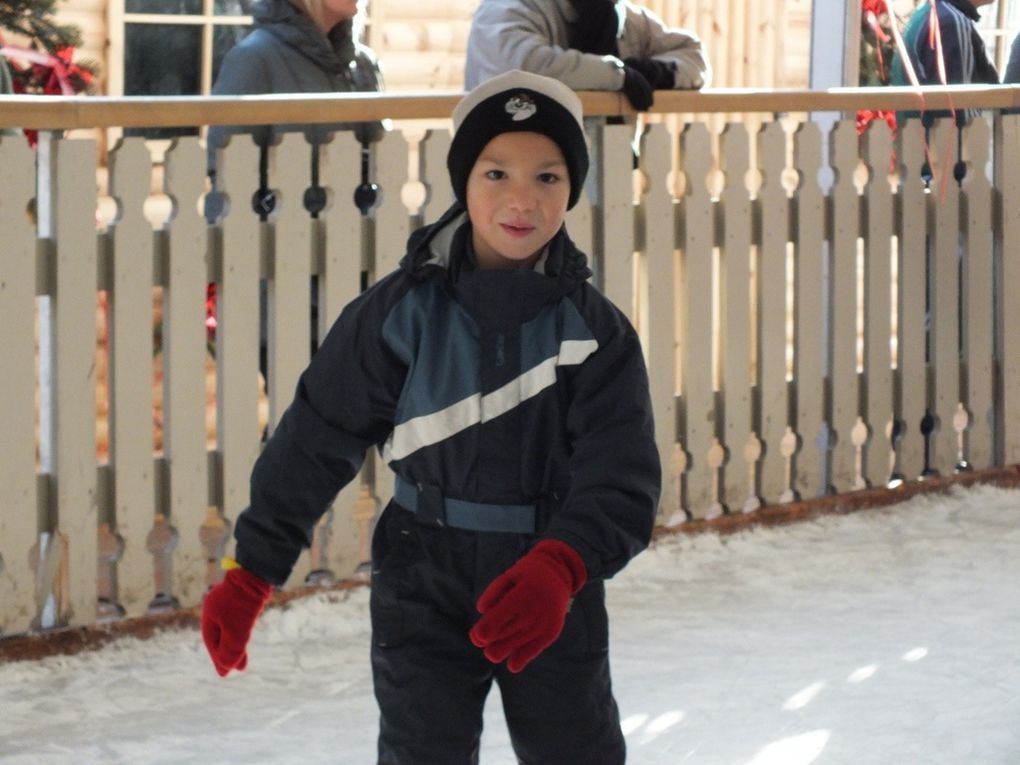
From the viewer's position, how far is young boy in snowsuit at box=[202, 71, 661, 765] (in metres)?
2.40

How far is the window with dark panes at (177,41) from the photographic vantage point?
274 inches

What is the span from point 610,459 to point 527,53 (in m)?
2.50

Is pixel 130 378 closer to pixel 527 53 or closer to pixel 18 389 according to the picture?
pixel 18 389

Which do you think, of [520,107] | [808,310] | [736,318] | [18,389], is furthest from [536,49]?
[520,107]

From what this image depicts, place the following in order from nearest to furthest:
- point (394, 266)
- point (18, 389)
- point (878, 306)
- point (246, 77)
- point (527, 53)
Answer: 1. point (18, 389)
2. point (246, 77)
3. point (394, 266)
4. point (527, 53)
5. point (878, 306)

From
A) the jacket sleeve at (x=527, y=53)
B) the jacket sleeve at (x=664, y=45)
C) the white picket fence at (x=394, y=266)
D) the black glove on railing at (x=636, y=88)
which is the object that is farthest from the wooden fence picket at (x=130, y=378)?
the jacket sleeve at (x=664, y=45)

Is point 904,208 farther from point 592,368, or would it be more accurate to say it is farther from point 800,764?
point 592,368

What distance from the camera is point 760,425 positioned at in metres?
5.24

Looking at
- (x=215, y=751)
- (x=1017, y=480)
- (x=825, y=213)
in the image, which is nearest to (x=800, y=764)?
(x=215, y=751)

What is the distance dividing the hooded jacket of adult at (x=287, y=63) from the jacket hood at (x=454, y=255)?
6.05 feet

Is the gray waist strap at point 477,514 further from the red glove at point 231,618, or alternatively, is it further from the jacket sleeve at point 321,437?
the red glove at point 231,618

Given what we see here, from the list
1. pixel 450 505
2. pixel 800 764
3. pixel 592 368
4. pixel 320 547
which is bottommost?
pixel 800 764

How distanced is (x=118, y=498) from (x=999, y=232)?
9.80ft

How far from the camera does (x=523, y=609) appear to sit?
2.17 metres
